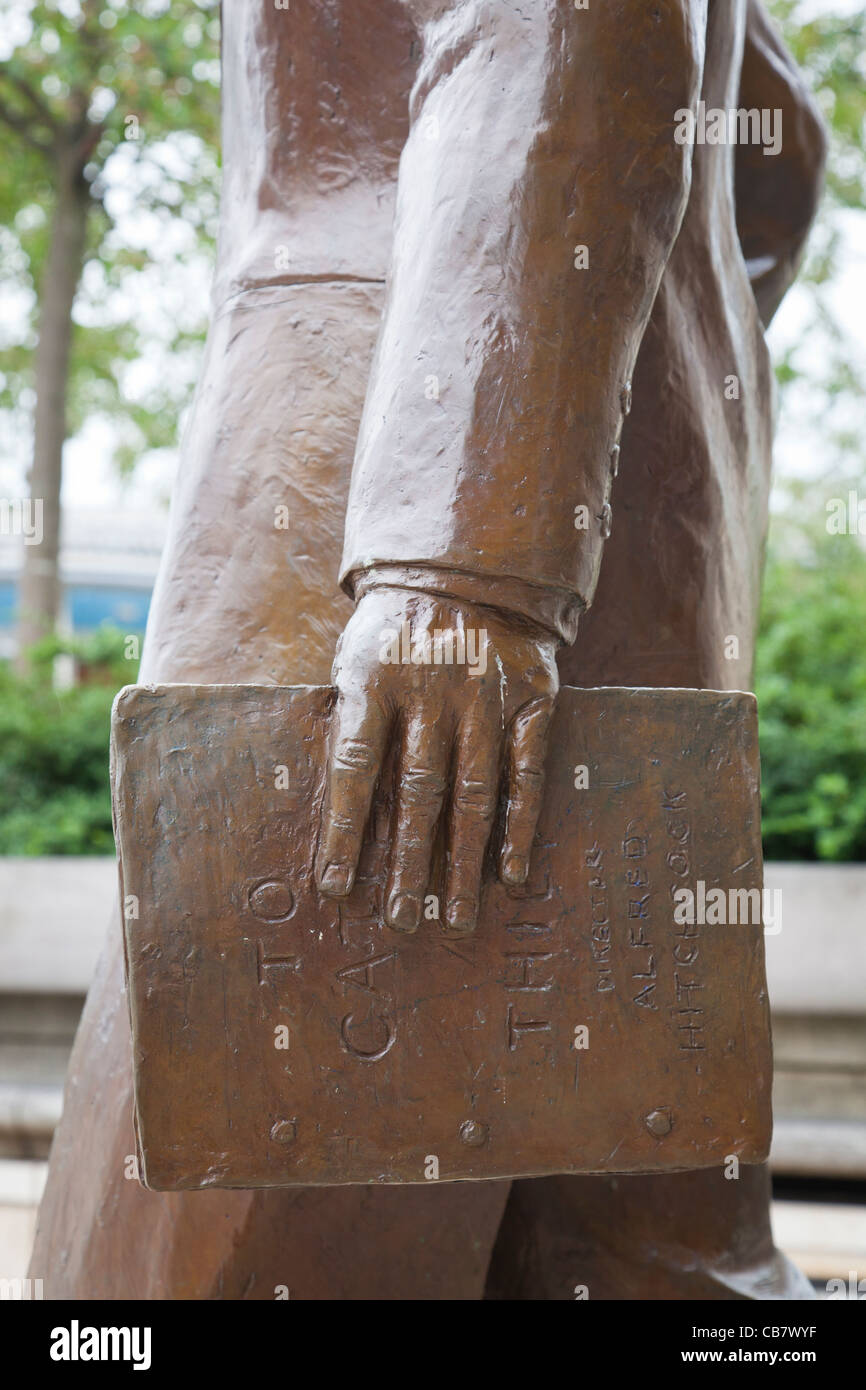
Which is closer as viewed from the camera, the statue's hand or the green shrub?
the statue's hand

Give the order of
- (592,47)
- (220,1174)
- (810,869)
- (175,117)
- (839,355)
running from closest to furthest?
(220,1174) < (592,47) < (810,869) < (175,117) < (839,355)

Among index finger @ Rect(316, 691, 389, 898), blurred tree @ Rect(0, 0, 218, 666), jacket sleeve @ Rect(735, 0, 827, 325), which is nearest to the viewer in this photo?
index finger @ Rect(316, 691, 389, 898)

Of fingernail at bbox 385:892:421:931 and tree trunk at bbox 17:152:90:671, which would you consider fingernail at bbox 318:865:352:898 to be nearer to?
fingernail at bbox 385:892:421:931

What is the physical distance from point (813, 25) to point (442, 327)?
821 cm

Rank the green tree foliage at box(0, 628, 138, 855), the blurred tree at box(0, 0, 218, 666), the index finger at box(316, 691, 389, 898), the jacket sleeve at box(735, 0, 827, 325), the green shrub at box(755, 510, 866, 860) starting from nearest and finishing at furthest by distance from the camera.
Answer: the index finger at box(316, 691, 389, 898) → the jacket sleeve at box(735, 0, 827, 325) → the green shrub at box(755, 510, 866, 860) → the green tree foliage at box(0, 628, 138, 855) → the blurred tree at box(0, 0, 218, 666)

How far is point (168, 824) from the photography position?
1300 mm

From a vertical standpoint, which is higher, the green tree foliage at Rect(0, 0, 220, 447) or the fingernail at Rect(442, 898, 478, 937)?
the green tree foliage at Rect(0, 0, 220, 447)

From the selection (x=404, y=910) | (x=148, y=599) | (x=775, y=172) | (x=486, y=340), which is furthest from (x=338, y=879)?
(x=148, y=599)

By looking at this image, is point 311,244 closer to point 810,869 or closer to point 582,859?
point 582,859

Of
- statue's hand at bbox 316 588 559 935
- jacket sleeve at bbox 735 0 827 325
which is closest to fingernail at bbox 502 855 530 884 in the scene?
statue's hand at bbox 316 588 559 935

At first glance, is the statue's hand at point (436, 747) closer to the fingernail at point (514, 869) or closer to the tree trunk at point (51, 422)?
the fingernail at point (514, 869)

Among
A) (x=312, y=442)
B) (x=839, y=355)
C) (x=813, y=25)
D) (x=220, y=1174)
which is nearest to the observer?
(x=220, y=1174)

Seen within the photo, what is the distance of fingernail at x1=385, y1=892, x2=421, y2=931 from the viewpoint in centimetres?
126

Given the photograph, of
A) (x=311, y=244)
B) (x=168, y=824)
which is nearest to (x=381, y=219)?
(x=311, y=244)
